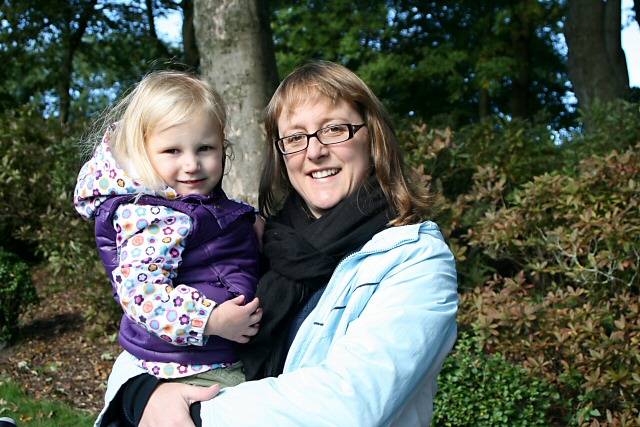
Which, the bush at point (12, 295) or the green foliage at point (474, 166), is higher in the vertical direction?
the green foliage at point (474, 166)

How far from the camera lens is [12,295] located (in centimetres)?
697

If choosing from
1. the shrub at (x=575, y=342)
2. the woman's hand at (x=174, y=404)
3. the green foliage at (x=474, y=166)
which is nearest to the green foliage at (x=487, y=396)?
the shrub at (x=575, y=342)

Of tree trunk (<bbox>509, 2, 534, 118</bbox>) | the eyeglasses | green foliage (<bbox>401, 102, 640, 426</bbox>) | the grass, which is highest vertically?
tree trunk (<bbox>509, 2, 534, 118</bbox>)

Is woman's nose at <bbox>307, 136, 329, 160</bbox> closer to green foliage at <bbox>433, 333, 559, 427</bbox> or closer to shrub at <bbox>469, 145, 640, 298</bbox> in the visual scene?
green foliage at <bbox>433, 333, 559, 427</bbox>

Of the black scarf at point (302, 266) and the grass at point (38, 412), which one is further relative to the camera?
the grass at point (38, 412)

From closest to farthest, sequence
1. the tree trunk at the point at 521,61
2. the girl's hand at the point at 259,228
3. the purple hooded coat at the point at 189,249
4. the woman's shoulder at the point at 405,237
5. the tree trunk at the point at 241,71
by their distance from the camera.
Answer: the woman's shoulder at the point at 405,237 → the purple hooded coat at the point at 189,249 → the girl's hand at the point at 259,228 → the tree trunk at the point at 241,71 → the tree trunk at the point at 521,61

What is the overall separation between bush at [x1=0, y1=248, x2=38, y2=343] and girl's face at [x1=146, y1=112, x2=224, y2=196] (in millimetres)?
4944

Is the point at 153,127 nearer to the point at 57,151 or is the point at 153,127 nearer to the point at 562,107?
the point at 57,151

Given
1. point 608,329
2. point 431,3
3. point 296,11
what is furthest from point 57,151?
point 431,3

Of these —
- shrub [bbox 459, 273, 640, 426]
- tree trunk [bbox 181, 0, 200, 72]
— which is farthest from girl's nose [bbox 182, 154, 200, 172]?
tree trunk [bbox 181, 0, 200, 72]

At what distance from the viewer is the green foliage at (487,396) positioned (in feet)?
14.4

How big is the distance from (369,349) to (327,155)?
78 cm

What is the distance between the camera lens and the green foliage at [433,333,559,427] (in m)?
4.40

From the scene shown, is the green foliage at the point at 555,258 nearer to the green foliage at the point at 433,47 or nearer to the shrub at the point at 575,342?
the shrub at the point at 575,342
